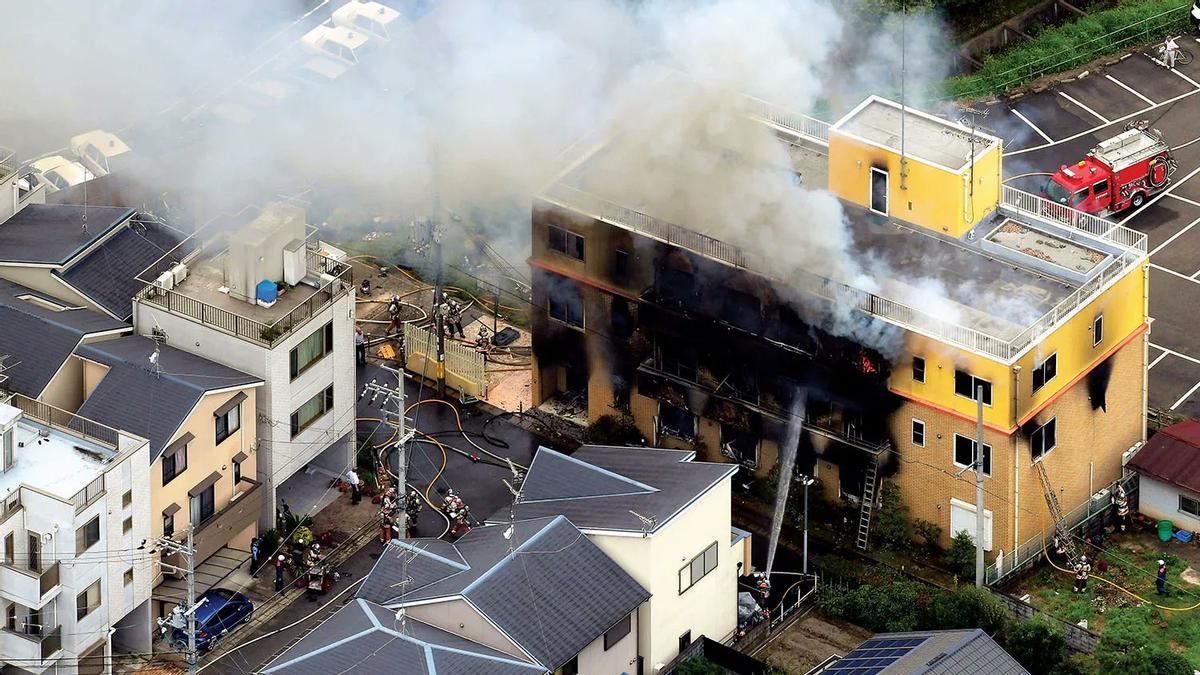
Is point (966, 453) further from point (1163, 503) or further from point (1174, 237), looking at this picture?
point (1174, 237)

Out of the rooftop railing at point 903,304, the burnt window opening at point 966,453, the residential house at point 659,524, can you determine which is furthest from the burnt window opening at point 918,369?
the residential house at point 659,524

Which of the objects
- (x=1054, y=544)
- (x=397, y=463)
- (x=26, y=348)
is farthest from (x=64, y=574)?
(x=1054, y=544)

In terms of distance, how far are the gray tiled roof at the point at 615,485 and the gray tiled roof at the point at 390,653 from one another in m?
6.16

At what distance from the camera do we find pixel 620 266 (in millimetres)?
95438

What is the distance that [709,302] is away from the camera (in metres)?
93.5

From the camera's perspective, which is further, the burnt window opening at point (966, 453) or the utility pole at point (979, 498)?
the burnt window opening at point (966, 453)

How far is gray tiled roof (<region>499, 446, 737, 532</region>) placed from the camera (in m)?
84.8

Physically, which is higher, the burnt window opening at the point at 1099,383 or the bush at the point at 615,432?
the burnt window opening at the point at 1099,383

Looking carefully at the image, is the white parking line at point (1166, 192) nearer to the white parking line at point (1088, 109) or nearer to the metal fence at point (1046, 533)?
the white parking line at point (1088, 109)

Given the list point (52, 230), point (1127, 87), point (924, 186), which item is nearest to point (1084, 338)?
point (924, 186)

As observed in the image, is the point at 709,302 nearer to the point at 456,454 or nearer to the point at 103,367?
the point at 456,454

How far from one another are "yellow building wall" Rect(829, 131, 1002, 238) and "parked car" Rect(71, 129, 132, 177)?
30.8m

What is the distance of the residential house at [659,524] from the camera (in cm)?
8388

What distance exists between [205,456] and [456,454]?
11880 mm
